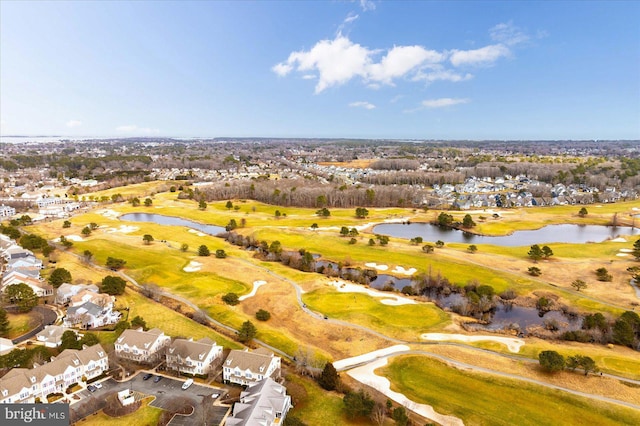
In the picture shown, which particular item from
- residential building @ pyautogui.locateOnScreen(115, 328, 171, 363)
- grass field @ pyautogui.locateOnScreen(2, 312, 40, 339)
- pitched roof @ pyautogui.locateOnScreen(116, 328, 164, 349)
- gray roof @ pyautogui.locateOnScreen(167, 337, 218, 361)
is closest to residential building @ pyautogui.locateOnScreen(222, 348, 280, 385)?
gray roof @ pyautogui.locateOnScreen(167, 337, 218, 361)

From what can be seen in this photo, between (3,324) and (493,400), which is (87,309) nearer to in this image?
(3,324)

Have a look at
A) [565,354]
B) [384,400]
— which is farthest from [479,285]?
[384,400]

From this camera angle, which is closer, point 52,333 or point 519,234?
point 52,333

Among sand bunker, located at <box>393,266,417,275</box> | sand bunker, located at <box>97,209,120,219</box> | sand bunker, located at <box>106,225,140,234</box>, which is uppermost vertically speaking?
sand bunker, located at <box>97,209,120,219</box>

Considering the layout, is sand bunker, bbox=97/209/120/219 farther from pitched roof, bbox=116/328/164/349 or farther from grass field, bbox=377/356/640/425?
grass field, bbox=377/356/640/425

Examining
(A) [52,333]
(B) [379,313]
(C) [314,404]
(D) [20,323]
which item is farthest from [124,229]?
(C) [314,404]

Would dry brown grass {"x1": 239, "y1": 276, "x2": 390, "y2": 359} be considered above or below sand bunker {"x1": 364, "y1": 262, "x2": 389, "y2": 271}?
below

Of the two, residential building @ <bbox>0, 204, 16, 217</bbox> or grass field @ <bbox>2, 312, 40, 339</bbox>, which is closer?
grass field @ <bbox>2, 312, 40, 339</bbox>
